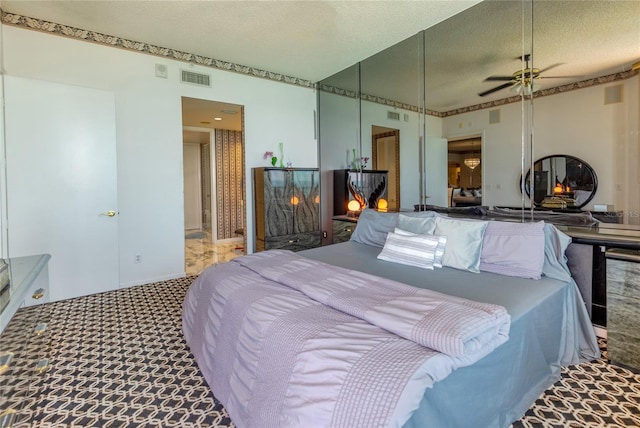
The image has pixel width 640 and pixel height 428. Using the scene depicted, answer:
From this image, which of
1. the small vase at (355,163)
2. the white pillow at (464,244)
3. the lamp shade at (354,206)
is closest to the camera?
the white pillow at (464,244)

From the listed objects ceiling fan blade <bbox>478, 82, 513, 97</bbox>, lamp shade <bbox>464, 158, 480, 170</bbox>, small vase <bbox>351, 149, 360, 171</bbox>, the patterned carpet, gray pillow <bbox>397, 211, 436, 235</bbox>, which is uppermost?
ceiling fan blade <bbox>478, 82, 513, 97</bbox>

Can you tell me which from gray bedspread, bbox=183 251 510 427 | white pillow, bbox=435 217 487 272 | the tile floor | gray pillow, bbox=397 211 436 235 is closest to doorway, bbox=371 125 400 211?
gray pillow, bbox=397 211 436 235

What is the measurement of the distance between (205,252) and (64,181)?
2858 mm

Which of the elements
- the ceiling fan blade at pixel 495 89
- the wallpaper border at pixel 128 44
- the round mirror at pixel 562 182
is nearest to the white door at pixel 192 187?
the wallpaper border at pixel 128 44

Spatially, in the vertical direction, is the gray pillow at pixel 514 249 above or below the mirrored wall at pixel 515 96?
below

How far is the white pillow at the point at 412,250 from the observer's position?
2.51 meters

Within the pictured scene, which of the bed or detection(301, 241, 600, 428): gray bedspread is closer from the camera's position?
the bed

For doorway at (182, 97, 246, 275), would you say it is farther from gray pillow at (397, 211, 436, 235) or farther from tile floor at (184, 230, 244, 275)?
gray pillow at (397, 211, 436, 235)

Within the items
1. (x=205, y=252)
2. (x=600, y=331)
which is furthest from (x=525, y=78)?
(x=205, y=252)

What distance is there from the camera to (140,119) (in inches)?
159

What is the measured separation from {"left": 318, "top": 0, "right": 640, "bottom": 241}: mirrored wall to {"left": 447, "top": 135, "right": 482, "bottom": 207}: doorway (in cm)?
3

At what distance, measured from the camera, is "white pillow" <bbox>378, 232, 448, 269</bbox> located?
2510 millimetres

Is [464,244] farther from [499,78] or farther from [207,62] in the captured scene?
[207,62]

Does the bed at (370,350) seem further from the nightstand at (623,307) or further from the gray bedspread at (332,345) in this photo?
the nightstand at (623,307)
